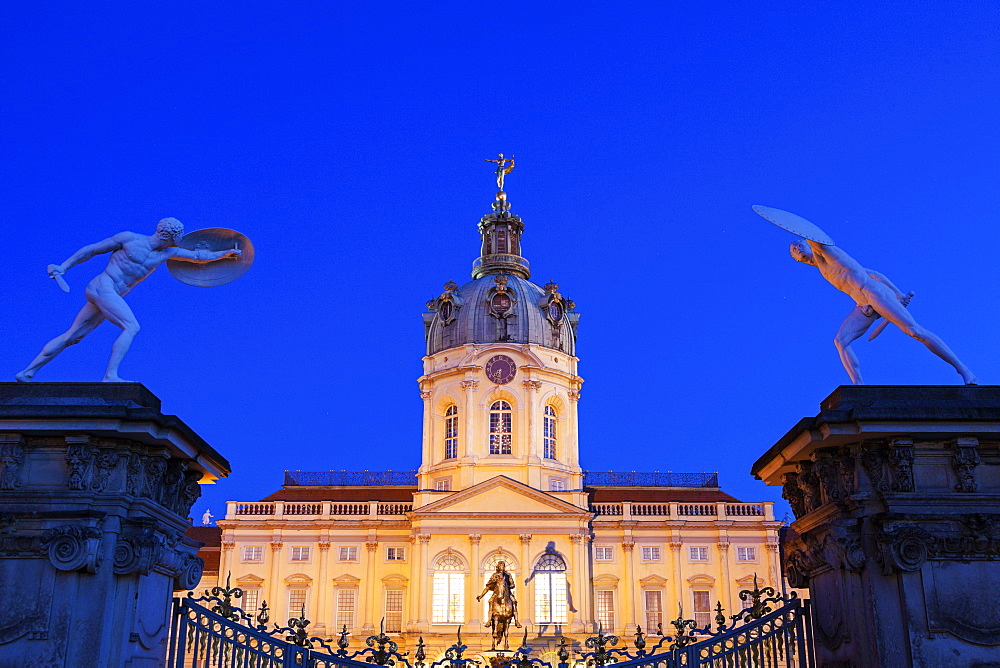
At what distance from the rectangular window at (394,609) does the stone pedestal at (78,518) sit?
41.2m

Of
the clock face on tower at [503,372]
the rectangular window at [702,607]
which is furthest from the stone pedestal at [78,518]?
the rectangular window at [702,607]

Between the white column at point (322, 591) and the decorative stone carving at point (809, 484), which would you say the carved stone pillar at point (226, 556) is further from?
the decorative stone carving at point (809, 484)

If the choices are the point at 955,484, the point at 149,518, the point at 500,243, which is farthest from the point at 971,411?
the point at 500,243

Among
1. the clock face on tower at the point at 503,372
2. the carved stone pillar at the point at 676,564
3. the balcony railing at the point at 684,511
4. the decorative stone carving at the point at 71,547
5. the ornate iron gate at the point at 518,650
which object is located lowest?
the ornate iron gate at the point at 518,650

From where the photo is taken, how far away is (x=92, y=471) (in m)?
10.1

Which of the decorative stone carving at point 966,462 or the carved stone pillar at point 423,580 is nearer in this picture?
the decorative stone carving at point 966,462

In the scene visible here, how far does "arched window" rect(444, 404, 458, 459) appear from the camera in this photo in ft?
174

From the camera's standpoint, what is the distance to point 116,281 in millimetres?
11047

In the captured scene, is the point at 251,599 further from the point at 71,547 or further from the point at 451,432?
the point at 71,547

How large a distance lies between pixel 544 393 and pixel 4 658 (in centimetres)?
4366

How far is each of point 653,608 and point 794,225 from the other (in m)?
42.4

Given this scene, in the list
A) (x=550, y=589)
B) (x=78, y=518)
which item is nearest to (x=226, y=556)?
(x=550, y=589)

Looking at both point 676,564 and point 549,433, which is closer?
point 676,564

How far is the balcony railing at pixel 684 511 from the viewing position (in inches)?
2015
